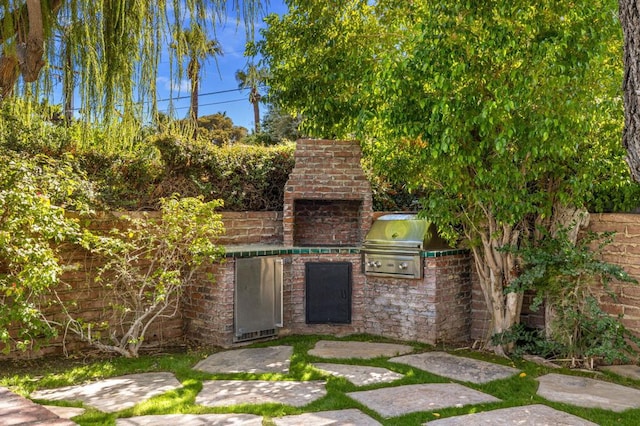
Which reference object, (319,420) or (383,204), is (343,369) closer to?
(319,420)

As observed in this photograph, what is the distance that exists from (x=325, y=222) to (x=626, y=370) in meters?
3.65

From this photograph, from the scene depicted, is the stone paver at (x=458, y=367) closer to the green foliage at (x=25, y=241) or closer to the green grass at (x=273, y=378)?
the green grass at (x=273, y=378)

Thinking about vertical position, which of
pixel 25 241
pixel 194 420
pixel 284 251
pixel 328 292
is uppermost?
pixel 25 241

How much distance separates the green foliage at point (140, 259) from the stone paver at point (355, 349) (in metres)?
1.40

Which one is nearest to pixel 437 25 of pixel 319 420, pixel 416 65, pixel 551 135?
pixel 416 65

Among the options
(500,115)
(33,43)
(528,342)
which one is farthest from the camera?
(528,342)

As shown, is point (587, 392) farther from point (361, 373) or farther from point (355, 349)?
point (355, 349)

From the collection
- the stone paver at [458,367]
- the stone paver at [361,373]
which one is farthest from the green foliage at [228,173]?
the stone paver at [458,367]

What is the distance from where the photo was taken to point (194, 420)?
346 centimetres

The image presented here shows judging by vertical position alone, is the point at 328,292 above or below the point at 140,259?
below

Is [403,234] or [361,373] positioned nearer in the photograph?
[361,373]

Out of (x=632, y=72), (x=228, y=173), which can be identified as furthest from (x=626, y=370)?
(x=228, y=173)

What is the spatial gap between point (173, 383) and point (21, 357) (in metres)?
1.72

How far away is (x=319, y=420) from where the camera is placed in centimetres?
351
